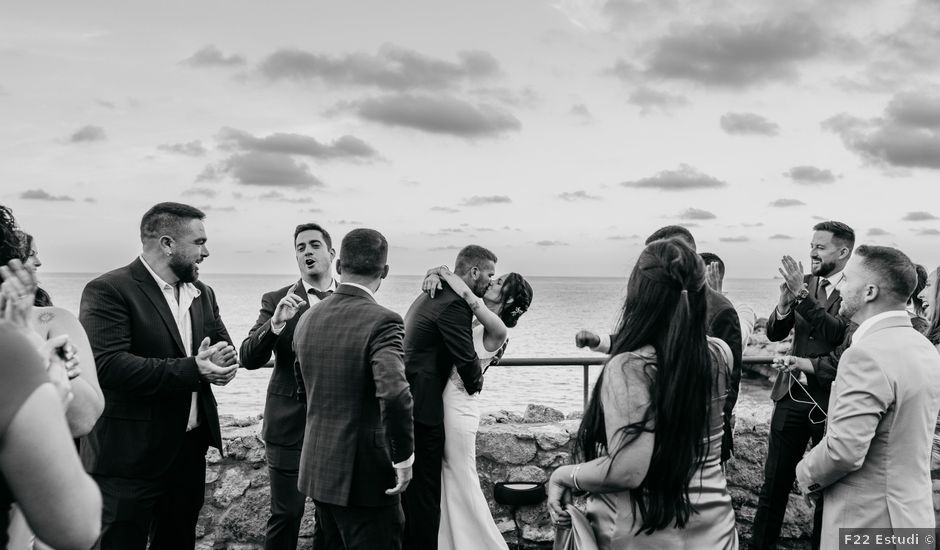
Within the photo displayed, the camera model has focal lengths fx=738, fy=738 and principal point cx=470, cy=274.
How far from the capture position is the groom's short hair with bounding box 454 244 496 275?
15.9 feet

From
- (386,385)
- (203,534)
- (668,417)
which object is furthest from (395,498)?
(203,534)

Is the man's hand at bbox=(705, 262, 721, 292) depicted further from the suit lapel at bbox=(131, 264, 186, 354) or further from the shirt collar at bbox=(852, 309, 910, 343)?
the suit lapel at bbox=(131, 264, 186, 354)

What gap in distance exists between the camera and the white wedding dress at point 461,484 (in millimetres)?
4695

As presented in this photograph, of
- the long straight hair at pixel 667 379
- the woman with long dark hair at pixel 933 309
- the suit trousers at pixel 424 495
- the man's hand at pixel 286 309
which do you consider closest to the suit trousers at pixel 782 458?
the woman with long dark hair at pixel 933 309

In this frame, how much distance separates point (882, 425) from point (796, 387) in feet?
6.08

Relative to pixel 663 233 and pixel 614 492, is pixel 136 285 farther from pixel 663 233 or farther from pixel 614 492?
pixel 663 233

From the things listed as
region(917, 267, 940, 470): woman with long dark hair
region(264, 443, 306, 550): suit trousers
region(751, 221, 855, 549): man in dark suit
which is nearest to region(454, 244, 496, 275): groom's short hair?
region(264, 443, 306, 550): suit trousers

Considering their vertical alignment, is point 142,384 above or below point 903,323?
below

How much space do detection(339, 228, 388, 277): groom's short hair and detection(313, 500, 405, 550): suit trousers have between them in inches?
45.3

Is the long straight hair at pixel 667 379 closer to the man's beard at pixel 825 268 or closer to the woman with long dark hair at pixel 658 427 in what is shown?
the woman with long dark hair at pixel 658 427

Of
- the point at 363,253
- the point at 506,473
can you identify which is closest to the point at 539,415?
the point at 506,473

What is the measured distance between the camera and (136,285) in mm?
3754

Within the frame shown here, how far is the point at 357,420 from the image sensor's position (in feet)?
11.6

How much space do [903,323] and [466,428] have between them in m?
2.55
